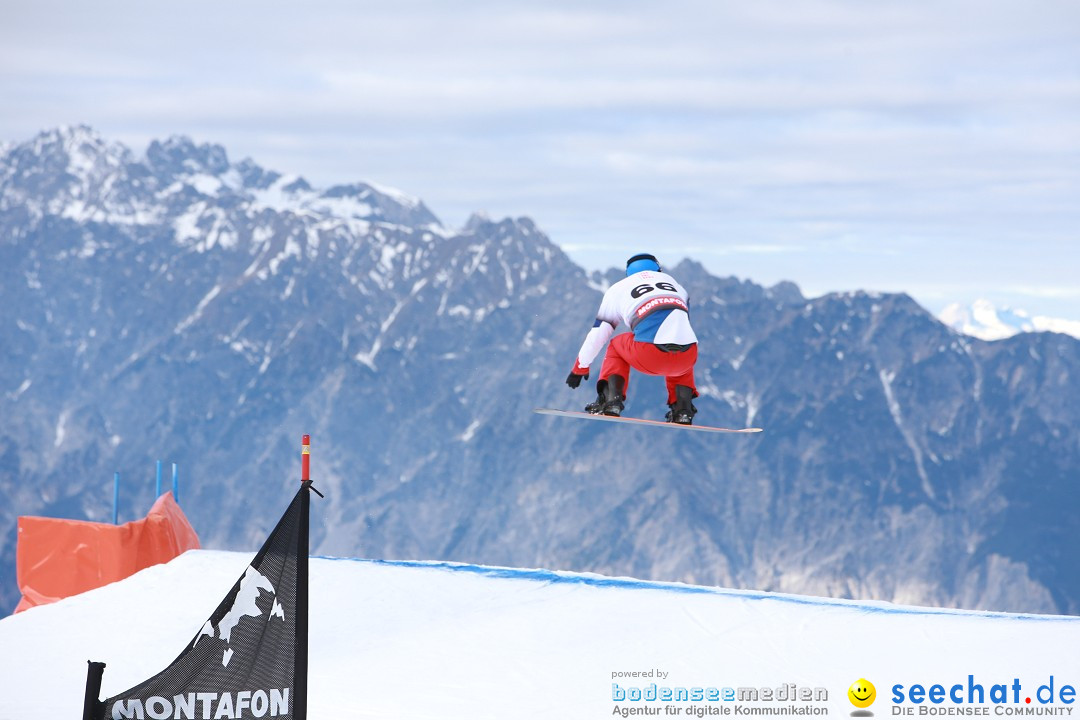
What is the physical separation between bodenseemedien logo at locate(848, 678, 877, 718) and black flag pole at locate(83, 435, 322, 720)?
21.8 ft

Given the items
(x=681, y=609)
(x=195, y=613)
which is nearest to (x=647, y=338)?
(x=681, y=609)

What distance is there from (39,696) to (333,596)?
17.6ft

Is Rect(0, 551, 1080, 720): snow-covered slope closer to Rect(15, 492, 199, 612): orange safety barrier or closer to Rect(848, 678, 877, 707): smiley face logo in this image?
Rect(848, 678, 877, 707): smiley face logo

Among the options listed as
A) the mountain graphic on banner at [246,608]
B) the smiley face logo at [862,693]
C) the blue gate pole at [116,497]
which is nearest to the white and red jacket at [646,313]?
the smiley face logo at [862,693]

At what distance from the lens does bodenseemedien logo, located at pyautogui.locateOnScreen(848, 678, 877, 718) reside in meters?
14.5

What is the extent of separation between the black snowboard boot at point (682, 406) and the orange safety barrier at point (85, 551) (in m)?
11.4

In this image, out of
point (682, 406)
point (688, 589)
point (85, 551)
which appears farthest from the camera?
point (85, 551)

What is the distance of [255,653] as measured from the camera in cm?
1141

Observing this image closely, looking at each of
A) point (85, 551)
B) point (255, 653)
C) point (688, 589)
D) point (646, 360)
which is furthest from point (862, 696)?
point (85, 551)

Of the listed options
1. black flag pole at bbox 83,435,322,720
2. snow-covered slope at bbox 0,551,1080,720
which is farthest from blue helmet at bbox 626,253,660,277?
black flag pole at bbox 83,435,322,720

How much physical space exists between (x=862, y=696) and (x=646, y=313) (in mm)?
6014

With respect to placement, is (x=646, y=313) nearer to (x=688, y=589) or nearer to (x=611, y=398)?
(x=611, y=398)

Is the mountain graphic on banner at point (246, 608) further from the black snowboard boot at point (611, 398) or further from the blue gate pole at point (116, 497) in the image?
the blue gate pole at point (116, 497)

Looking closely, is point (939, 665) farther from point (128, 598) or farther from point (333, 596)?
point (128, 598)
